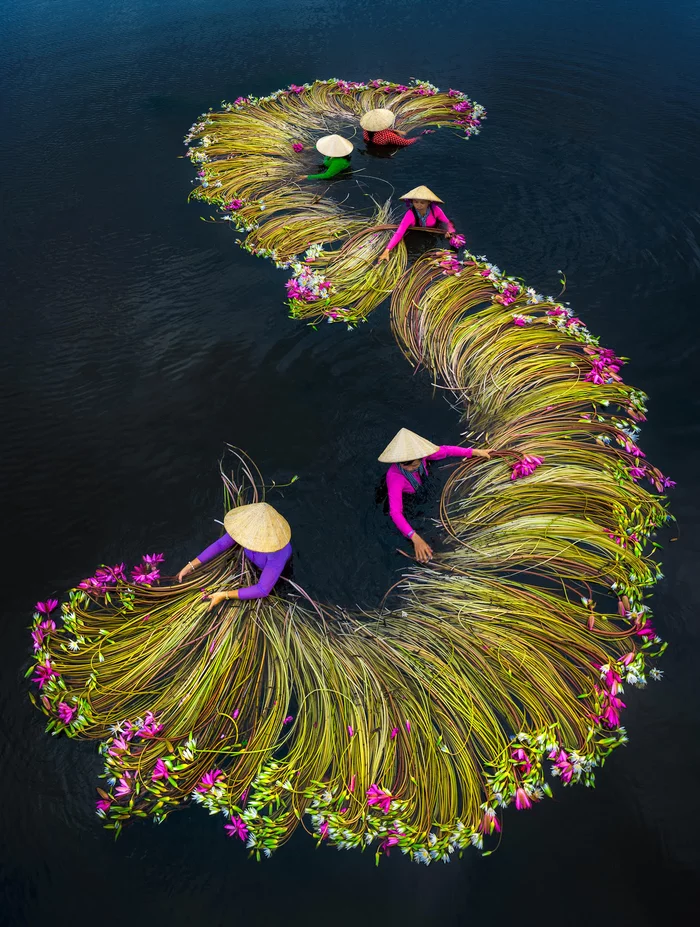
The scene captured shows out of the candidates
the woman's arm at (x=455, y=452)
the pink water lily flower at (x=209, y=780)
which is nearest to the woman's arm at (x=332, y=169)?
the woman's arm at (x=455, y=452)

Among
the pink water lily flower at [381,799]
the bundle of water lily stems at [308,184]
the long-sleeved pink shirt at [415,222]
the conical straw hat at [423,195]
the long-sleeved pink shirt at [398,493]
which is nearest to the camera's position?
the pink water lily flower at [381,799]

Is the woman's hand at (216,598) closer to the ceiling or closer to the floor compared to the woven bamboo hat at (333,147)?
closer to the floor

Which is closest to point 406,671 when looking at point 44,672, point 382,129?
point 44,672

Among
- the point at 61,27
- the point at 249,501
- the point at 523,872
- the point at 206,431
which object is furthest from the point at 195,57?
the point at 523,872

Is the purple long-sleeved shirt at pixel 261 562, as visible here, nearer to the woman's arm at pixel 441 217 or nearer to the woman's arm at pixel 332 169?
the woman's arm at pixel 441 217

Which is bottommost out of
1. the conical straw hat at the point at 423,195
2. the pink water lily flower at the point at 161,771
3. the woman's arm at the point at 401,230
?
the pink water lily flower at the point at 161,771

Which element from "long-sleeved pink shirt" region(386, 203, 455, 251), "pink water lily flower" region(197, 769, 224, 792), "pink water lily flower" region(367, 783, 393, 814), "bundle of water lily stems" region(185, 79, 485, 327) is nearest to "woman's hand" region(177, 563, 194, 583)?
"pink water lily flower" region(197, 769, 224, 792)

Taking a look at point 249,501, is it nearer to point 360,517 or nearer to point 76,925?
point 360,517

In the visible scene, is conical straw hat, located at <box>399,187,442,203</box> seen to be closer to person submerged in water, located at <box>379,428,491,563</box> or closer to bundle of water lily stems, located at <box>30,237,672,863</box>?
bundle of water lily stems, located at <box>30,237,672,863</box>
